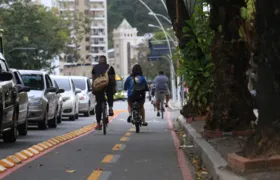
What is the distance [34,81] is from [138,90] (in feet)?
14.0

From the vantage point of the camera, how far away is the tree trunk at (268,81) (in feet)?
24.6

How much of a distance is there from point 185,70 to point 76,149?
22.6 feet

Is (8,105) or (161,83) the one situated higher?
(8,105)

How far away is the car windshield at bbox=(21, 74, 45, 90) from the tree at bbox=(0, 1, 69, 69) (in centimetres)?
3056

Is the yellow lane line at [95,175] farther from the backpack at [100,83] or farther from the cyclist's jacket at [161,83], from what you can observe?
the cyclist's jacket at [161,83]

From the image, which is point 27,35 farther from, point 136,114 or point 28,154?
point 28,154

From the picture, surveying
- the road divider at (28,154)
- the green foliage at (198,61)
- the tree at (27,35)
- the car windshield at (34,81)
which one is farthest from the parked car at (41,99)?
the tree at (27,35)

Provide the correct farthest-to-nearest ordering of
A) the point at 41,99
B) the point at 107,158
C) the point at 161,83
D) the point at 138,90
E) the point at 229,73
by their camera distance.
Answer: the point at 161,83
the point at 41,99
the point at 138,90
the point at 229,73
the point at 107,158

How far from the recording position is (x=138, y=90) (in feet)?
56.7

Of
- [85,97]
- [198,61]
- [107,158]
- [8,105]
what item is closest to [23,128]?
[8,105]

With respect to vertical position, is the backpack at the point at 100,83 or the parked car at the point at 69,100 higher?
the backpack at the point at 100,83

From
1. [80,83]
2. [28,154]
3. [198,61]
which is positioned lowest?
[28,154]

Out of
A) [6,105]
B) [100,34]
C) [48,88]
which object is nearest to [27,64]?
[48,88]

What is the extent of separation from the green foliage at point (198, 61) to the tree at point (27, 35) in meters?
33.3
